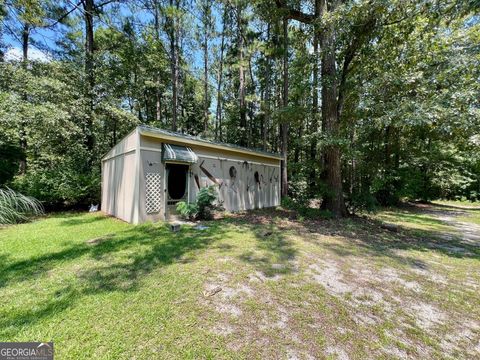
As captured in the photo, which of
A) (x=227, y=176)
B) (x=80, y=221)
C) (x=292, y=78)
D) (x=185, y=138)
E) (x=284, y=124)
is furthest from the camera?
(x=292, y=78)

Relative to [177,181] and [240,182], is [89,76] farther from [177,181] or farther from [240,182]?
[240,182]

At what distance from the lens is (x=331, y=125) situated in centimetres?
756

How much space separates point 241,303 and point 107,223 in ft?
18.5

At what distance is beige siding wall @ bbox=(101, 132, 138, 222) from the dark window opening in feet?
3.77

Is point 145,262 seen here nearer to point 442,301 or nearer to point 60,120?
point 442,301

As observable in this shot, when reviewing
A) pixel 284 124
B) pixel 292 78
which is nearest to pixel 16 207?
pixel 284 124

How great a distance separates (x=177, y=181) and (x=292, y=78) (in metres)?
7.70

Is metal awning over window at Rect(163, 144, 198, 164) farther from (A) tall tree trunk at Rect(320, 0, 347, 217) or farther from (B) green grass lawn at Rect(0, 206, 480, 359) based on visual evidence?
(A) tall tree trunk at Rect(320, 0, 347, 217)

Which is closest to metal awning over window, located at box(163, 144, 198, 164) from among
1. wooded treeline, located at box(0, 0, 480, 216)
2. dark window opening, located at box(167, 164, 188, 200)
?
dark window opening, located at box(167, 164, 188, 200)

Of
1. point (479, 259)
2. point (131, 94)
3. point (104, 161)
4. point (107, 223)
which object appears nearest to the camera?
point (479, 259)

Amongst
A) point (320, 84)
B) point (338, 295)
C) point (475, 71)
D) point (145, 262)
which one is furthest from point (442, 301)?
point (320, 84)

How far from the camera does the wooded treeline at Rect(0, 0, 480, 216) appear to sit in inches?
235

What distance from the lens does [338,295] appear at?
9.27 feet

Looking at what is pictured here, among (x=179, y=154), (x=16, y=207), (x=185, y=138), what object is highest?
(x=185, y=138)
